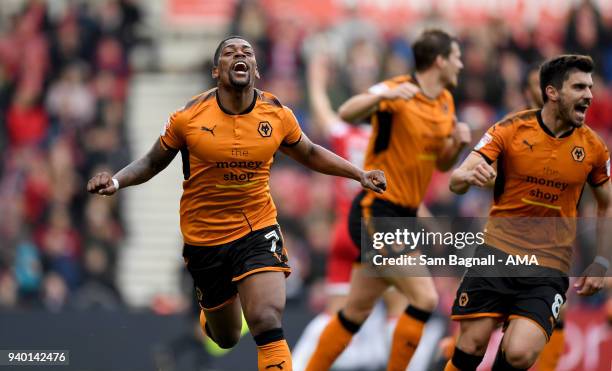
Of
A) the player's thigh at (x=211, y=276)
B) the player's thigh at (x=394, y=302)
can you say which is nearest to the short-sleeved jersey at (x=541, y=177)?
the player's thigh at (x=211, y=276)

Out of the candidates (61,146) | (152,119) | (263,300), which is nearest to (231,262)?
(263,300)

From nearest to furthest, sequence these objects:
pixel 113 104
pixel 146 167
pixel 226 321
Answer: pixel 146 167, pixel 226 321, pixel 113 104

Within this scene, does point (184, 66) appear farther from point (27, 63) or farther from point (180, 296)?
point (180, 296)

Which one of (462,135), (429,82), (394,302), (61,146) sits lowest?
(394,302)

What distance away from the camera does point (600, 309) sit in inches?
572

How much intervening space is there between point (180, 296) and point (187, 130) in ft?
26.5

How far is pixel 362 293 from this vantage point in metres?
11.2

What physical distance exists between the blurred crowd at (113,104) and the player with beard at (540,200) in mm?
5426

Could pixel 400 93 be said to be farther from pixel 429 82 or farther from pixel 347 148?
pixel 347 148

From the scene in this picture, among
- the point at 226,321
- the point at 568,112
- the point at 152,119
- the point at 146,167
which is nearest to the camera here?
the point at 568,112

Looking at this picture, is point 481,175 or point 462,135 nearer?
point 481,175

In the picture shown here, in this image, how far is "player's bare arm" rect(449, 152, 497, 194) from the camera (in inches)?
358

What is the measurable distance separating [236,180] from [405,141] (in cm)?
208

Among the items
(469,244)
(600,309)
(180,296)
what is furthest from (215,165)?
(180,296)
